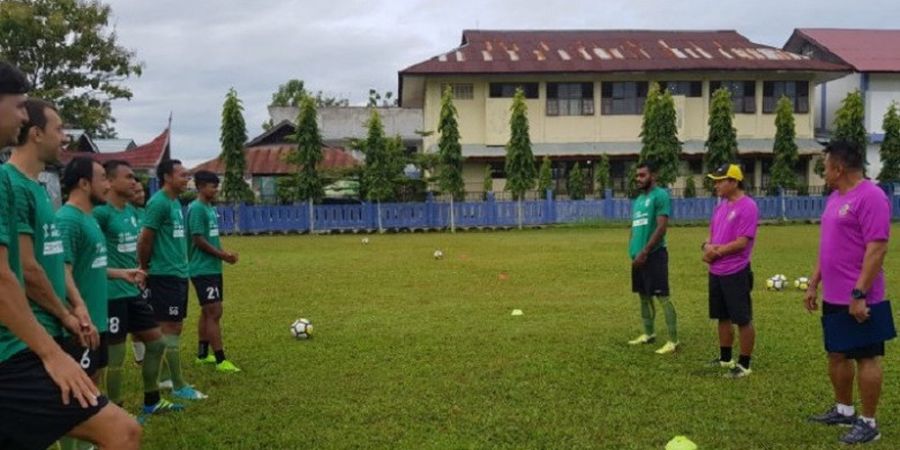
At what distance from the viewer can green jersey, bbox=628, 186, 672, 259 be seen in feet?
26.9

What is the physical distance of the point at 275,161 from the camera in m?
40.3

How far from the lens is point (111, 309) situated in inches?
222

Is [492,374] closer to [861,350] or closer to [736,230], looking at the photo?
[736,230]

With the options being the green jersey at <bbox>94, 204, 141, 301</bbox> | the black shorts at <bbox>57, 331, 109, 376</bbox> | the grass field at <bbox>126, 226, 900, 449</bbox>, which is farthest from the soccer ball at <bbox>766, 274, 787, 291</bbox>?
the black shorts at <bbox>57, 331, 109, 376</bbox>

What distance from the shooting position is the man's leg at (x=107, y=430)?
3098mm

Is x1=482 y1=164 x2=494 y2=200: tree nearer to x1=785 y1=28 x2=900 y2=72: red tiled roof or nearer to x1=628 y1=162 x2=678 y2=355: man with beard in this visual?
x1=785 y1=28 x2=900 y2=72: red tiled roof

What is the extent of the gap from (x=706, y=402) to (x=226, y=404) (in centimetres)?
396

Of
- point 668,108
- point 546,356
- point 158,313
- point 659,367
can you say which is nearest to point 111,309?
point 158,313

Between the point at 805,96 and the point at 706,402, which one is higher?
the point at 805,96

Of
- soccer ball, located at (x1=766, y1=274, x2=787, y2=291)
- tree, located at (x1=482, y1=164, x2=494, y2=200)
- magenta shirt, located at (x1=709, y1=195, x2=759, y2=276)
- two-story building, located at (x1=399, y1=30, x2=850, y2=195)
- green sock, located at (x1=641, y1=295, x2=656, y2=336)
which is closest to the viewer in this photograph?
magenta shirt, located at (x1=709, y1=195, x2=759, y2=276)

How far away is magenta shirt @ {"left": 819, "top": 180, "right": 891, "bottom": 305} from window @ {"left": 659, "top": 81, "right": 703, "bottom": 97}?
3378 cm

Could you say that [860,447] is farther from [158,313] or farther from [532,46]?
[532,46]

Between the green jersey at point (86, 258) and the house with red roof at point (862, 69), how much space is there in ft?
136

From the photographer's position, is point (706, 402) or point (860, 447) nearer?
point (860, 447)
